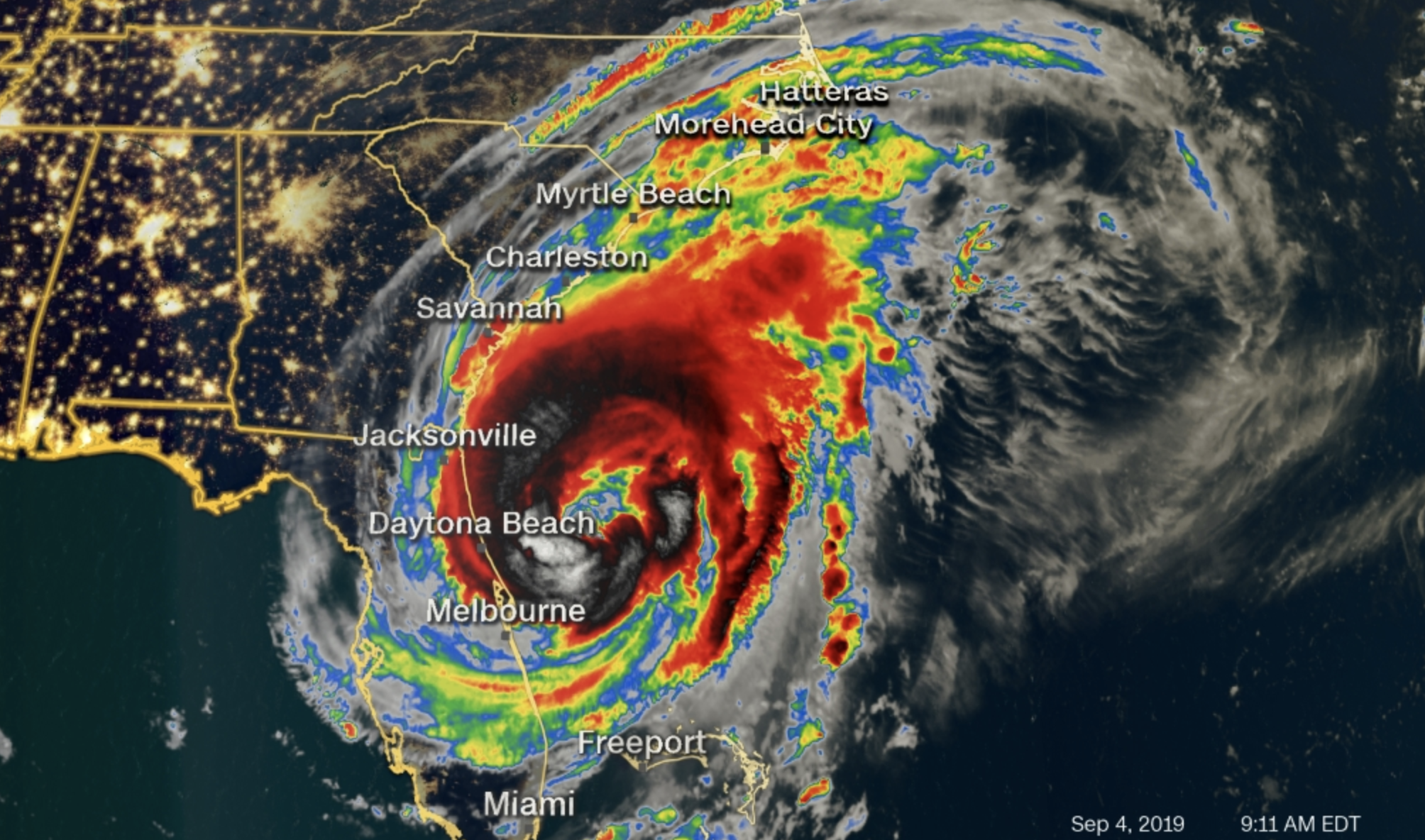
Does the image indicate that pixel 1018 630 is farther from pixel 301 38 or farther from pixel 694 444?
pixel 301 38

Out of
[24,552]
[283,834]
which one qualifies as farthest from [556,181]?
[283,834]

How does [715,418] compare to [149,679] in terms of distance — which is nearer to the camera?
[149,679]

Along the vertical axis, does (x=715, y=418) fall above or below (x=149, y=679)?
above
